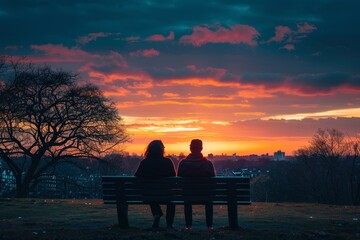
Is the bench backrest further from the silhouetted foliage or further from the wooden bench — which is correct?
the silhouetted foliage

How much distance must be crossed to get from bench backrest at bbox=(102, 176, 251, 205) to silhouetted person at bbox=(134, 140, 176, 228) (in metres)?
0.14

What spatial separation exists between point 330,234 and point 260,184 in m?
64.3

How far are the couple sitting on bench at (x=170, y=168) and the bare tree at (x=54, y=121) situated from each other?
22.9 m

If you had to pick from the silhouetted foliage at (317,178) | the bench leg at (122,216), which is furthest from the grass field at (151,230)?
the silhouetted foliage at (317,178)

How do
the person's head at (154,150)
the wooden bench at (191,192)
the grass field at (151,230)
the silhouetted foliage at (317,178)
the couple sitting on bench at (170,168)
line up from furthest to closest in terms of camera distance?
1. the silhouetted foliage at (317,178)
2. the person's head at (154,150)
3. the couple sitting on bench at (170,168)
4. the wooden bench at (191,192)
5. the grass field at (151,230)

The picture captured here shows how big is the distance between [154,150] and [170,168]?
0.48 metres

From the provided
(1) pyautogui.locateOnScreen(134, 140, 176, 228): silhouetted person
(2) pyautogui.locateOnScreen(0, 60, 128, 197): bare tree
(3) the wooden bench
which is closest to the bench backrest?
(3) the wooden bench

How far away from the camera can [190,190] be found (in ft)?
32.7

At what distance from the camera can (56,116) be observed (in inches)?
1304

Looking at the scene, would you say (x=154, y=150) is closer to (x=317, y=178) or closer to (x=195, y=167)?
(x=195, y=167)

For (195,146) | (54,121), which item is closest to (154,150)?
(195,146)

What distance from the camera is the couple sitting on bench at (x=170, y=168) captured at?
10.1 metres

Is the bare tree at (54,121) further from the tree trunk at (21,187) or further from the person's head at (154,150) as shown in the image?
the person's head at (154,150)

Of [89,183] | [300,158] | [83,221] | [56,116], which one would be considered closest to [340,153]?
[300,158]
